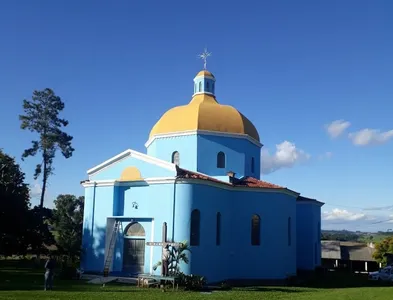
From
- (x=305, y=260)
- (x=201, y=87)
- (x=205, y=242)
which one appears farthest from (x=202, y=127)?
(x=305, y=260)

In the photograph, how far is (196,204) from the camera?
80.1 feet

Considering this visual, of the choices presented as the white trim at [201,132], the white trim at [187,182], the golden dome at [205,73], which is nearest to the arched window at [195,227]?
the white trim at [187,182]

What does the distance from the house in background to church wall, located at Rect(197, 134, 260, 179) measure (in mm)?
22770

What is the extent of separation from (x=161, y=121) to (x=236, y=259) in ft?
35.2

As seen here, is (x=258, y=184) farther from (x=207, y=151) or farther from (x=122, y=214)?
(x=122, y=214)

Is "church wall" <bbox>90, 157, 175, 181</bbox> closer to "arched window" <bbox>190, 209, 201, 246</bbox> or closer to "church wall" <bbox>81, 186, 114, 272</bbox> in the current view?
"church wall" <bbox>81, 186, 114, 272</bbox>

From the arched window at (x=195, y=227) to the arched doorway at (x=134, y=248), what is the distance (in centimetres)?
304

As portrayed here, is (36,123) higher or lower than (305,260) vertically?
higher

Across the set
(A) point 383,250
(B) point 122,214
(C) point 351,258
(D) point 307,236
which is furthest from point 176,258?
(A) point 383,250

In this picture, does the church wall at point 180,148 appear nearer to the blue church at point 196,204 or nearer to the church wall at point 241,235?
the blue church at point 196,204

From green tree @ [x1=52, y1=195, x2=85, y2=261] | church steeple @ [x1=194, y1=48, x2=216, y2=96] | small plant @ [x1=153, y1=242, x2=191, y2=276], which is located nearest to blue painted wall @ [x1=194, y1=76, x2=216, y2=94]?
church steeple @ [x1=194, y1=48, x2=216, y2=96]

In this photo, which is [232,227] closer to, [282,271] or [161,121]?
[282,271]

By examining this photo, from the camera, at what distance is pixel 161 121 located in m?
31.4

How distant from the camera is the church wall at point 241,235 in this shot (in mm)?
24875
